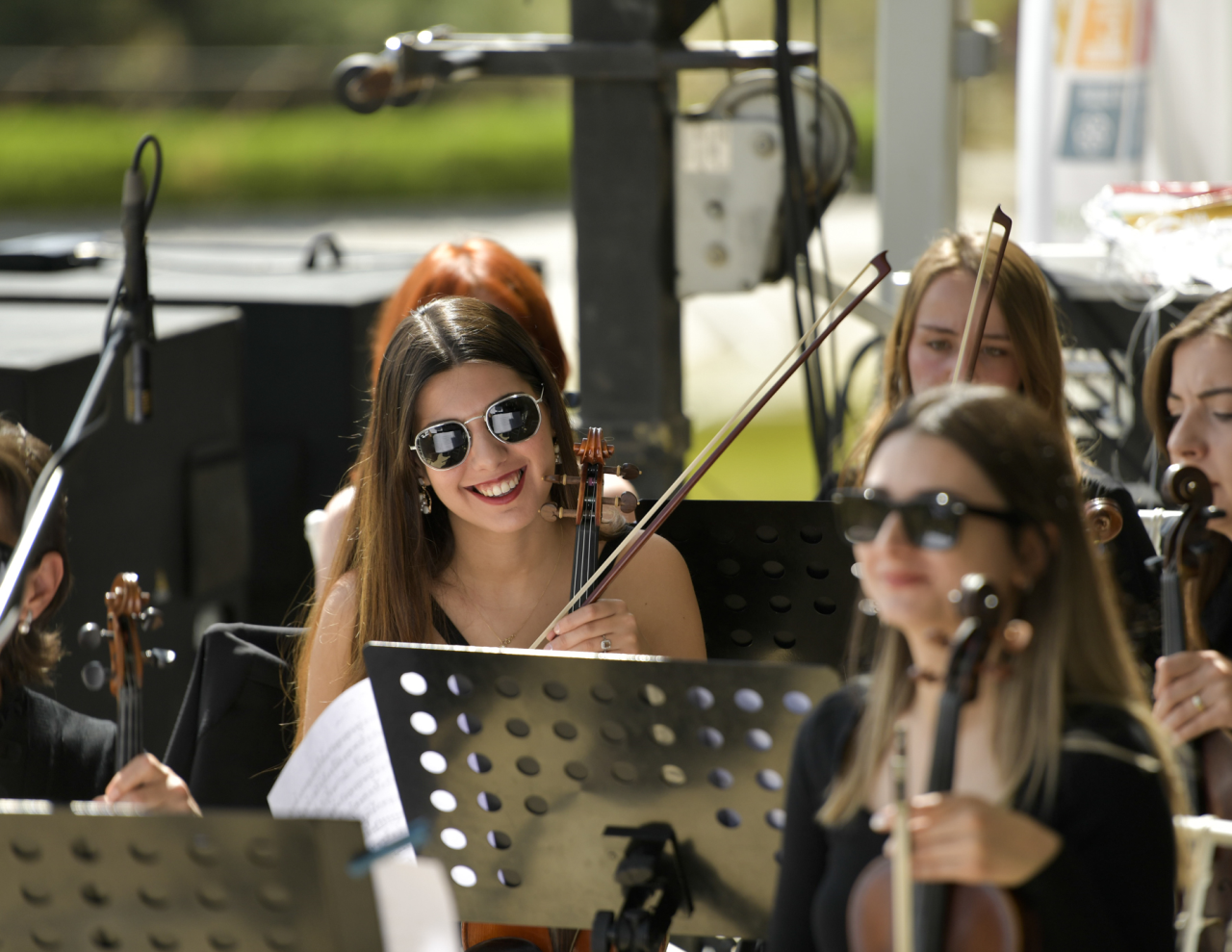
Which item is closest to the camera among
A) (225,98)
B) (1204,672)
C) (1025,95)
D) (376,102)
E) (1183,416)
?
(1204,672)

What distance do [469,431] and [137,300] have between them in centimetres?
39

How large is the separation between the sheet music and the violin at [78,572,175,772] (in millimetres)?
146

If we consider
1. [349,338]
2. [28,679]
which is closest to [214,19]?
[349,338]

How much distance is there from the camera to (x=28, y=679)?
5.24 feet

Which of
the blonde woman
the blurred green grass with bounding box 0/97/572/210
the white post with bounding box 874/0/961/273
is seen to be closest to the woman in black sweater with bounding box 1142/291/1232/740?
the blonde woman

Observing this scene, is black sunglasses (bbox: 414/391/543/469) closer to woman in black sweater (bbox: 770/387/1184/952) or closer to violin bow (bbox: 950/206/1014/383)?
violin bow (bbox: 950/206/1014/383)

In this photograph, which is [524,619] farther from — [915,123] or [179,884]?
[915,123]


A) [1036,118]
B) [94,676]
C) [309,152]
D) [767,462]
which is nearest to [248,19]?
[309,152]

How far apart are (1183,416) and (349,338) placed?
1.77m

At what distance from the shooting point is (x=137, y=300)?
1.31m

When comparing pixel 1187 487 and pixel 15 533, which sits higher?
pixel 1187 487

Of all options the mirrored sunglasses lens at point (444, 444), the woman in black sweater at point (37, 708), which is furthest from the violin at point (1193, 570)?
the woman in black sweater at point (37, 708)

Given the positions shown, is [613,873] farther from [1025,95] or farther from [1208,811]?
[1025,95]

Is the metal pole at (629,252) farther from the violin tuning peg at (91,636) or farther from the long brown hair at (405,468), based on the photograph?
the violin tuning peg at (91,636)
